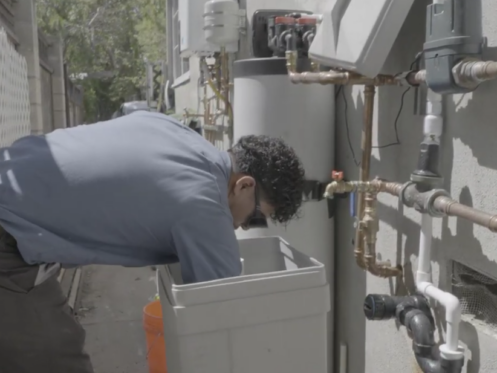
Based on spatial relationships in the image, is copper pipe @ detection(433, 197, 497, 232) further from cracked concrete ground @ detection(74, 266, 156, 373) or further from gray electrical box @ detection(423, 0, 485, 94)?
cracked concrete ground @ detection(74, 266, 156, 373)

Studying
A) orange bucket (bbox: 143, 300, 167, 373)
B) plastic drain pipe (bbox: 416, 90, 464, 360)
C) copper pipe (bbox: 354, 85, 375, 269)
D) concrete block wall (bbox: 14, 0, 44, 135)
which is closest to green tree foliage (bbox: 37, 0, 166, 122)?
concrete block wall (bbox: 14, 0, 44, 135)

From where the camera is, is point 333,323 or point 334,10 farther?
point 333,323

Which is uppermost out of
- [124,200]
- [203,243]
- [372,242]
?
[124,200]

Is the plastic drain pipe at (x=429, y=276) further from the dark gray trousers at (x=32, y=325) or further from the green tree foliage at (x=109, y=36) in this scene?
the green tree foliage at (x=109, y=36)

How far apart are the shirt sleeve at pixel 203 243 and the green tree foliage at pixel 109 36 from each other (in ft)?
36.4

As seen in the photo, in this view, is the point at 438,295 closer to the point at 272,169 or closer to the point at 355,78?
the point at 272,169

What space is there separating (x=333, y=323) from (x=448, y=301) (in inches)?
47.4

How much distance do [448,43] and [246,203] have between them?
0.76 metres

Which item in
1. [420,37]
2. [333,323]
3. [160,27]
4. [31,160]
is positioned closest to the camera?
[31,160]

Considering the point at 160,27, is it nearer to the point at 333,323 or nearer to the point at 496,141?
the point at 333,323

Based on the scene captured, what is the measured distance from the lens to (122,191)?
1.57 meters

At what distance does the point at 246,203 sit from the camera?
1.74m

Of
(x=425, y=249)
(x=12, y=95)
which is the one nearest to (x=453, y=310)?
(x=425, y=249)

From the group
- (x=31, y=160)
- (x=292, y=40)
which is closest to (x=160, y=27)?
(x=292, y=40)
